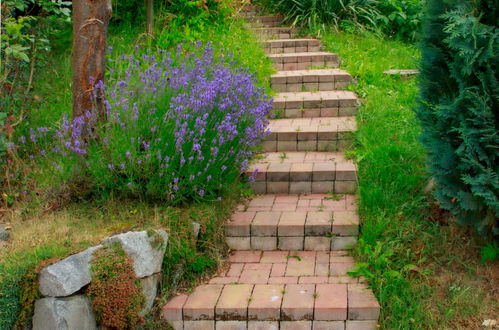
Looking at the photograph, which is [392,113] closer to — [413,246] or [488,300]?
[413,246]

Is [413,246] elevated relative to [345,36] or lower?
lower

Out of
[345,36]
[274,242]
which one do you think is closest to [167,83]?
[274,242]

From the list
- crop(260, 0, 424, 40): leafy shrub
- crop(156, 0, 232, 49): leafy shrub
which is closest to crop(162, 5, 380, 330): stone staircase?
crop(156, 0, 232, 49): leafy shrub

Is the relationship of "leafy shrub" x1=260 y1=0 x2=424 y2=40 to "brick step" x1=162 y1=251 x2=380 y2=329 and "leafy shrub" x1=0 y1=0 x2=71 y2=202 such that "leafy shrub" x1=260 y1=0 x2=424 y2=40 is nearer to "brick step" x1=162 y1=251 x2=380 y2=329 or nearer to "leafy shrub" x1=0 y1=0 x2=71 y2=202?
"leafy shrub" x1=0 y1=0 x2=71 y2=202

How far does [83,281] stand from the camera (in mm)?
3742

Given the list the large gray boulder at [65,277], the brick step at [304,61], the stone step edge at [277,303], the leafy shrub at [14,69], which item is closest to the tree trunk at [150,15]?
the brick step at [304,61]

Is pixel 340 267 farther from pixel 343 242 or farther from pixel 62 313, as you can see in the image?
pixel 62 313

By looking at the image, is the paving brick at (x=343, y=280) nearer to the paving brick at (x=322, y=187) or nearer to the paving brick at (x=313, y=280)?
the paving brick at (x=313, y=280)

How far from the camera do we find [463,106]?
12.6 ft

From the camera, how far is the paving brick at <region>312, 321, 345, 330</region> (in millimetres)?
3828

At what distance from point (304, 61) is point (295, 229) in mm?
3982

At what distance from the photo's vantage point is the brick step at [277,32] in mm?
9266

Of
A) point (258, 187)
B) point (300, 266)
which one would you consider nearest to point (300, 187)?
point (258, 187)

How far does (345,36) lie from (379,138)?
3794 mm
